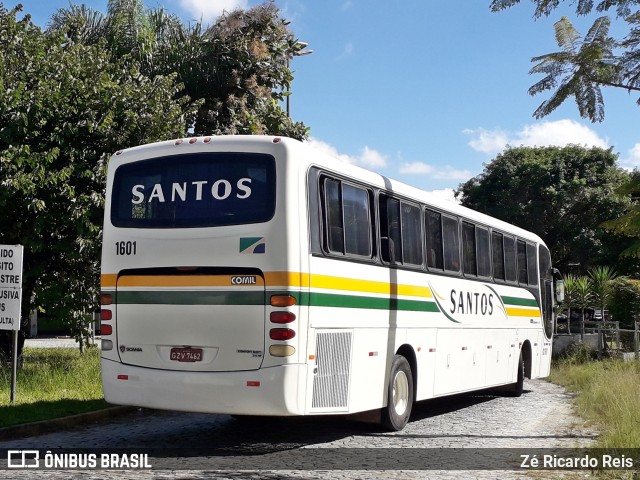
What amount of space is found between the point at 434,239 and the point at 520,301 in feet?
16.6

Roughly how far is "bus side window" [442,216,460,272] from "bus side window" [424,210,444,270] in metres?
0.20

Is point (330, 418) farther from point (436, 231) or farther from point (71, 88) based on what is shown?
point (71, 88)

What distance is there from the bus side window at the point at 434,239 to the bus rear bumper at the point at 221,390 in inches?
169

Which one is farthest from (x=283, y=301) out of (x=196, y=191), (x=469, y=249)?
(x=469, y=249)

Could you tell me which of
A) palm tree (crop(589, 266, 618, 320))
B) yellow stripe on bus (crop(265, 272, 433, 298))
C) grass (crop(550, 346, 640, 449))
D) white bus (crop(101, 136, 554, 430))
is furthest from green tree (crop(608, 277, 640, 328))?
white bus (crop(101, 136, 554, 430))

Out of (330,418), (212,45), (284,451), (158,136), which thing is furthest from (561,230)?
(284,451)

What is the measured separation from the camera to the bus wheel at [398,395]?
39.0 feet

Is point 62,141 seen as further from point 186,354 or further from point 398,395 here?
point 398,395

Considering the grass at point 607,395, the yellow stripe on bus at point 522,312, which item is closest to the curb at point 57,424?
the grass at point 607,395

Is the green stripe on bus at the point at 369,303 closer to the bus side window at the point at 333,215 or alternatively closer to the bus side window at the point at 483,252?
the bus side window at the point at 333,215

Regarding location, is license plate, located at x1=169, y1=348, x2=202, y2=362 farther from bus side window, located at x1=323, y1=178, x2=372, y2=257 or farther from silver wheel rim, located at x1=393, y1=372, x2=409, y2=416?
silver wheel rim, located at x1=393, y1=372, x2=409, y2=416

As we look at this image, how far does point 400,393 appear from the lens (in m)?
12.3

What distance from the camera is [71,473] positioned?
29.2ft

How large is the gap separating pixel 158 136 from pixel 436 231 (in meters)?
7.69
